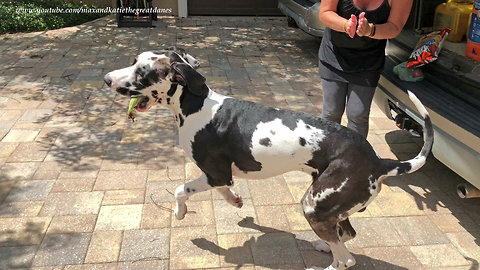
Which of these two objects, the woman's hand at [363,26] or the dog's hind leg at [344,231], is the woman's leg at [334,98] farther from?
the dog's hind leg at [344,231]

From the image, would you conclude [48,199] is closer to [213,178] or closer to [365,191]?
[213,178]

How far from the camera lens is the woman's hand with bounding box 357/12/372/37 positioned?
10.2ft

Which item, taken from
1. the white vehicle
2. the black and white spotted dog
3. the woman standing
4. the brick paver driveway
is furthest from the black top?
the brick paver driveway

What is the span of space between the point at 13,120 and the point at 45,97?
2.78ft

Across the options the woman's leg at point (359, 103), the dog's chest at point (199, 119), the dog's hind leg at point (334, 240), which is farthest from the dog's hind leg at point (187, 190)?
the woman's leg at point (359, 103)

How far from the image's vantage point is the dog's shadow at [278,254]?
335 cm

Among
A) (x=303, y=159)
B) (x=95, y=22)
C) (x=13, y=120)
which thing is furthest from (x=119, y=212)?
(x=95, y=22)

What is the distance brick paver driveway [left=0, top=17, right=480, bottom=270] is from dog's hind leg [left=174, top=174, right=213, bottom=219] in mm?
262

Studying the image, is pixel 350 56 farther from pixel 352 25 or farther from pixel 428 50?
A: pixel 428 50

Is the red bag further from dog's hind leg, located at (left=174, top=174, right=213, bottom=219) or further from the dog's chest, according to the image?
dog's hind leg, located at (left=174, top=174, right=213, bottom=219)

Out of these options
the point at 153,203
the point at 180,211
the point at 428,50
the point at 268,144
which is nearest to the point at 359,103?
the point at 428,50

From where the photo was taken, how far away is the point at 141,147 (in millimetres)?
5039

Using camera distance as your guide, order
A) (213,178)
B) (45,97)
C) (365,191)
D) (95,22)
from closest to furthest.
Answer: (365,191) → (213,178) → (45,97) → (95,22)

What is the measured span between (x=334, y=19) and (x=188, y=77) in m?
1.23
